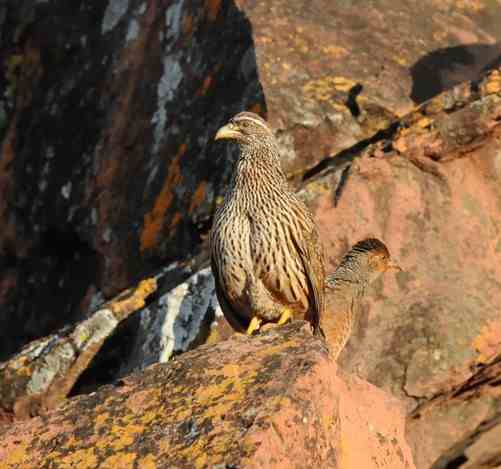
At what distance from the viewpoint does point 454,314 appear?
750cm

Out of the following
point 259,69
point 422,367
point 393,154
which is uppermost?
point 259,69

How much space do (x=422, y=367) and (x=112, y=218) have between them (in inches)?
115

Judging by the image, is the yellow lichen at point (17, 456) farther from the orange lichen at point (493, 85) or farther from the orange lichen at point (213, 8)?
the orange lichen at point (213, 8)

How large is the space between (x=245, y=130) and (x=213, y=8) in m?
2.44

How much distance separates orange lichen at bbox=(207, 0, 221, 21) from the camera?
9.30m

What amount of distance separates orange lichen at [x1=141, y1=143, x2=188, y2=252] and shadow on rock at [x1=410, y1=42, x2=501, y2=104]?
1.94 meters

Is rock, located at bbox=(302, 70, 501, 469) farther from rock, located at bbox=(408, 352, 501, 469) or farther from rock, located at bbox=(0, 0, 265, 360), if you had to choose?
rock, located at bbox=(0, 0, 265, 360)

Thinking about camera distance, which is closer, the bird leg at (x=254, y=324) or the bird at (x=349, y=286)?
the bird leg at (x=254, y=324)

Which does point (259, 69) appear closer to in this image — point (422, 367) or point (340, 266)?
point (340, 266)

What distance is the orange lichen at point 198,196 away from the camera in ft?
27.8

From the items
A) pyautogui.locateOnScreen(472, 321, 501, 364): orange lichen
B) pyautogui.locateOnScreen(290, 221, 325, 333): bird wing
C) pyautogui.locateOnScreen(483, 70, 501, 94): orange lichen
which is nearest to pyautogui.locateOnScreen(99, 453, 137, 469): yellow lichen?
pyautogui.locateOnScreen(290, 221, 325, 333): bird wing

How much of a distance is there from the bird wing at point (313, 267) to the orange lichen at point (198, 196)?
168 cm

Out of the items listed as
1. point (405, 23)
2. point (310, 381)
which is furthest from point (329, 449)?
point (405, 23)

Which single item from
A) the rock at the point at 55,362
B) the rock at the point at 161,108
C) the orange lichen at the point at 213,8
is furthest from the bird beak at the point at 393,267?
the orange lichen at the point at 213,8
